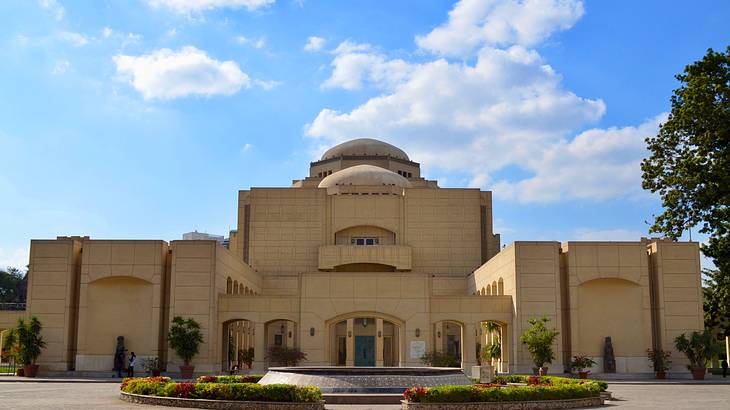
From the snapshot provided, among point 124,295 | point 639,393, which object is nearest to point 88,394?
point 124,295

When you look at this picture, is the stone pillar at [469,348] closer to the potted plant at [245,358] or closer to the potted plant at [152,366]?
the potted plant at [245,358]

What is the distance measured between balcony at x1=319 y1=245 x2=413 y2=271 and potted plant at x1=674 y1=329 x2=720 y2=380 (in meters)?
20.1

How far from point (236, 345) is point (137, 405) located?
2826 centimetres

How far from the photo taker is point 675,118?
3045cm

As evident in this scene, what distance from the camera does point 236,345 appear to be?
4853 cm

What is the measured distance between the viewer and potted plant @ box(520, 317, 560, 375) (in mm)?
36062

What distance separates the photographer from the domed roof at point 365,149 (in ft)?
213

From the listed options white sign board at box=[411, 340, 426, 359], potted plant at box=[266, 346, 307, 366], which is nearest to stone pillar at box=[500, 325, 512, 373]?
white sign board at box=[411, 340, 426, 359]

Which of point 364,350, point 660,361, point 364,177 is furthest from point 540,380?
point 364,177

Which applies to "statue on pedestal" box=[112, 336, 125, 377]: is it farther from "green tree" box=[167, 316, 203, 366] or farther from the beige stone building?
"green tree" box=[167, 316, 203, 366]

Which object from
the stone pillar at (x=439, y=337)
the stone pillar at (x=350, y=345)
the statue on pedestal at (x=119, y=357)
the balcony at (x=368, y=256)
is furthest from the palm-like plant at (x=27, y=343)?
the stone pillar at (x=439, y=337)

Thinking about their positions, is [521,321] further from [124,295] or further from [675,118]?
[124,295]

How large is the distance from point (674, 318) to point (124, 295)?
87.0 ft

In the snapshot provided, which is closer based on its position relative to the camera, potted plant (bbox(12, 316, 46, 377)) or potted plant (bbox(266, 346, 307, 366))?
potted plant (bbox(12, 316, 46, 377))
